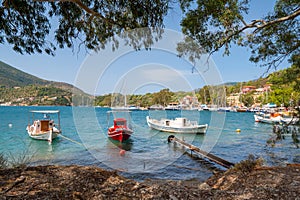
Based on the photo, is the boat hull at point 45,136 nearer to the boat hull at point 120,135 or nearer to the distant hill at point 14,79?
the boat hull at point 120,135

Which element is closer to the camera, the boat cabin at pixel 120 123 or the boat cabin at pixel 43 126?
the boat cabin at pixel 120 123

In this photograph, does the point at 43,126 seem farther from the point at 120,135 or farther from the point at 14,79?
the point at 14,79

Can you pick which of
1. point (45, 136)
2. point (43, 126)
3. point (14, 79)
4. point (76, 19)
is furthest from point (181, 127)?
point (14, 79)

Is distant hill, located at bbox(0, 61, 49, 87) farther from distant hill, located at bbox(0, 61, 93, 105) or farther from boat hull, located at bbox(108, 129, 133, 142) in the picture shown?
boat hull, located at bbox(108, 129, 133, 142)

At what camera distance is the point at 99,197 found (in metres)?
3.17

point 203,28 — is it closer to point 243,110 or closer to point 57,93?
point 57,93

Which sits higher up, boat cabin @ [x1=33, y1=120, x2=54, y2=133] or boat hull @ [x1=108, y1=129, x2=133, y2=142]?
boat cabin @ [x1=33, y1=120, x2=54, y2=133]

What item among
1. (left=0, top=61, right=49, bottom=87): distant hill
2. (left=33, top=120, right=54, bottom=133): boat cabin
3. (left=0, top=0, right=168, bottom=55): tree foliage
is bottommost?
(left=33, top=120, right=54, bottom=133): boat cabin

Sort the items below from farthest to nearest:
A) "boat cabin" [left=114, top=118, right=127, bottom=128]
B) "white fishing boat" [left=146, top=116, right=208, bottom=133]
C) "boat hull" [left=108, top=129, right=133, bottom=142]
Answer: "white fishing boat" [left=146, top=116, right=208, bottom=133] < "boat cabin" [left=114, top=118, right=127, bottom=128] < "boat hull" [left=108, top=129, right=133, bottom=142]

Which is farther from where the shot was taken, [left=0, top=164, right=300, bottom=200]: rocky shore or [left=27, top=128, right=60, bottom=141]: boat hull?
[left=27, top=128, right=60, bottom=141]: boat hull

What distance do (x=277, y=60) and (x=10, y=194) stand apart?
7.30m

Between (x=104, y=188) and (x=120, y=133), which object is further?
(x=120, y=133)

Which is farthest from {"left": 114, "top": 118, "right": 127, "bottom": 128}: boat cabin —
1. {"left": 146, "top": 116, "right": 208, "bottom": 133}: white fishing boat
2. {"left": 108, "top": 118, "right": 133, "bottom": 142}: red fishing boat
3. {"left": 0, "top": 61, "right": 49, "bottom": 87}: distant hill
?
{"left": 0, "top": 61, "right": 49, "bottom": 87}: distant hill

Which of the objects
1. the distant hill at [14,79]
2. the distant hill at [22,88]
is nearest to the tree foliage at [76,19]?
the distant hill at [22,88]
